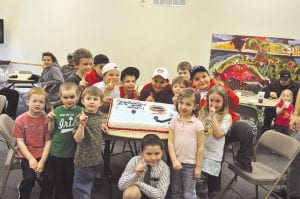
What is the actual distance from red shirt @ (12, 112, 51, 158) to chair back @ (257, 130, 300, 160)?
6.33 feet

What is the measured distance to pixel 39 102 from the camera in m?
2.69

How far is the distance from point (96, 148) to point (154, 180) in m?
0.51

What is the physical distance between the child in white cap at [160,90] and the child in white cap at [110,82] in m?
0.34

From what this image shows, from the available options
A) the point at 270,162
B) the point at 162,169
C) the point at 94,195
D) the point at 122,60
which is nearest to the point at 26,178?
the point at 94,195

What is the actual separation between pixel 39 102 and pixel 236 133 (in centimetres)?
169

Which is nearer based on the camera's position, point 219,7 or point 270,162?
point 270,162

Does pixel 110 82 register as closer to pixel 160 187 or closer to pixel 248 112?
pixel 160 187

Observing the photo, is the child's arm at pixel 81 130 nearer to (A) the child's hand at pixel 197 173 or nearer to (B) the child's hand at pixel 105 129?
(B) the child's hand at pixel 105 129

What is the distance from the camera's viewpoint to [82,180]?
8.86ft

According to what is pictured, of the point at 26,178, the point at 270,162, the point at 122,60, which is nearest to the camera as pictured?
the point at 26,178

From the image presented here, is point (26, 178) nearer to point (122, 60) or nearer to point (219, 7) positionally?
point (122, 60)

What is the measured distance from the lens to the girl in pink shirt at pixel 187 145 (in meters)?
2.67

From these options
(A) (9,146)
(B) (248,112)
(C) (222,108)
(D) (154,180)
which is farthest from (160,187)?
(B) (248,112)

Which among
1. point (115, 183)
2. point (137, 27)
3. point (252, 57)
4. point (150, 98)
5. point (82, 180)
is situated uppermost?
point (137, 27)
